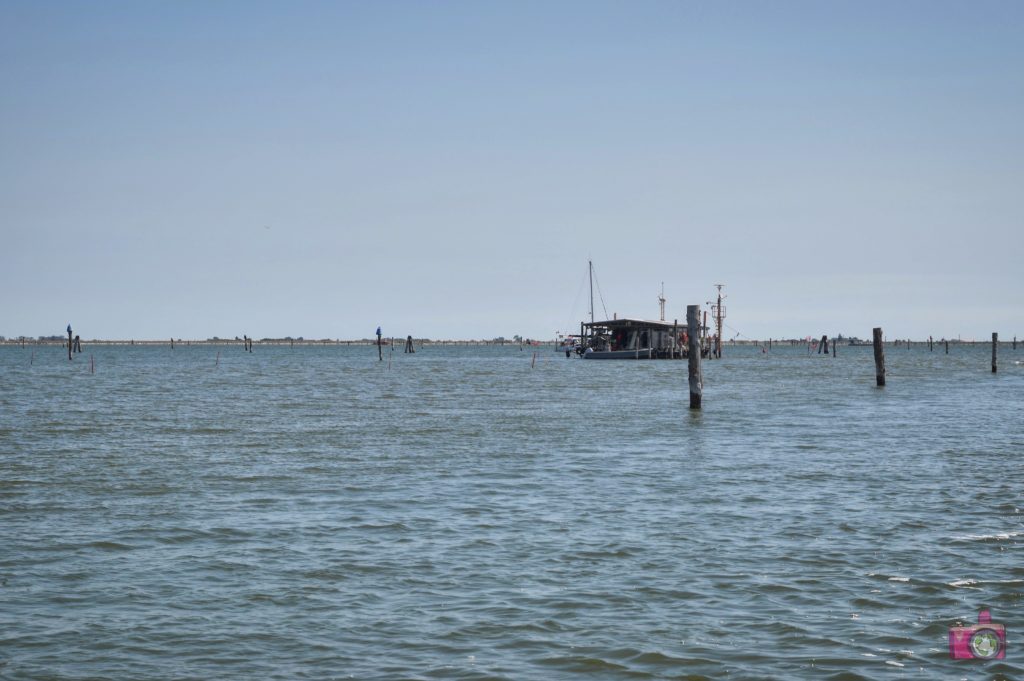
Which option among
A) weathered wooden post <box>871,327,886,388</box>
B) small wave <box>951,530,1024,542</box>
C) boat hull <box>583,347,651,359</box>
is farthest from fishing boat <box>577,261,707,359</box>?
small wave <box>951,530,1024,542</box>

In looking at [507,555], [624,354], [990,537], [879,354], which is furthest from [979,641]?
[624,354]

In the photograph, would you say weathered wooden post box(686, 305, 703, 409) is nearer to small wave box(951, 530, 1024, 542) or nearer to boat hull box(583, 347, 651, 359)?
small wave box(951, 530, 1024, 542)

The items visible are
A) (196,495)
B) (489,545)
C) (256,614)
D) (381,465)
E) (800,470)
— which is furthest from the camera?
(381,465)

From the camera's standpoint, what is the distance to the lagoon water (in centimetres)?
859

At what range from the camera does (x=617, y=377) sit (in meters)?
68.2

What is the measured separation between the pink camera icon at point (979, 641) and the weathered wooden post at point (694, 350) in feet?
79.4

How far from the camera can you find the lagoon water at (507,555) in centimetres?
859

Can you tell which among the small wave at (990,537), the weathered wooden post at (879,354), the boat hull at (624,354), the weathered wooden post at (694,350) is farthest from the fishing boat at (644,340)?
the small wave at (990,537)

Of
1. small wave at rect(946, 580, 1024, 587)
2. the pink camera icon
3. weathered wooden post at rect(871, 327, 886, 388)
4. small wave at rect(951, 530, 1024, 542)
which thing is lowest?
the pink camera icon

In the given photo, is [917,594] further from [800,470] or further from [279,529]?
[800,470]

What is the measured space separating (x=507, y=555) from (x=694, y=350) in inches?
931

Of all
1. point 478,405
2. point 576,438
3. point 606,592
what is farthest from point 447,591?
point 478,405

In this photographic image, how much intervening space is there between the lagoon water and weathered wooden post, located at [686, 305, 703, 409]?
8.12 metres

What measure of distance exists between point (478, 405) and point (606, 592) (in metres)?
30.2
